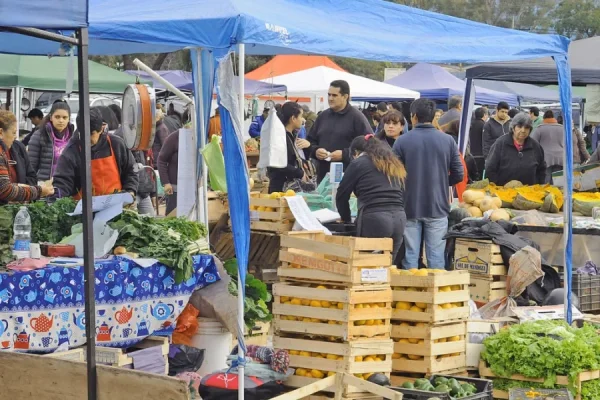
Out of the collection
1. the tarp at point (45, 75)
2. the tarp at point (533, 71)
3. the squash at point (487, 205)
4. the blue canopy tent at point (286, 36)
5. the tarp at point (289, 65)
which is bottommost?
the squash at point (487, 205)

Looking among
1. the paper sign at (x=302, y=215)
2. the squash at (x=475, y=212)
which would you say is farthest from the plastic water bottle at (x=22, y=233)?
the squash at (x=475, y=212)

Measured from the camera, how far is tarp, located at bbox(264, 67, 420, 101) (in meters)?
25.0

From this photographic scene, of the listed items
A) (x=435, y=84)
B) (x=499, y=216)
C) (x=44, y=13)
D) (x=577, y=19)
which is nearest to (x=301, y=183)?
(x=499, y=216)

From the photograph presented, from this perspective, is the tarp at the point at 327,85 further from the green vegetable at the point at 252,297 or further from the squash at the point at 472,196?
the green vegetable at the point at 252,297

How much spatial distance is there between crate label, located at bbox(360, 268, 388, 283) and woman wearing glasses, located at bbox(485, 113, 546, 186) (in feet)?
20.3

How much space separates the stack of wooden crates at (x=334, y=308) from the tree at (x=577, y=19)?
85.8 meters

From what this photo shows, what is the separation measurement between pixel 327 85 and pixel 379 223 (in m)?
17.2

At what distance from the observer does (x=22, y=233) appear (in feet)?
23.0

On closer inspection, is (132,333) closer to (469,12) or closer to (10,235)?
(10,235)

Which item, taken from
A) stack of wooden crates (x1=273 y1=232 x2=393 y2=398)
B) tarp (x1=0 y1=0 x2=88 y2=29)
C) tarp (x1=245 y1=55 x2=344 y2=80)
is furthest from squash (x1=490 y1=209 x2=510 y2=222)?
tarp (x1=245 y1=55 x2=344 y2=80)

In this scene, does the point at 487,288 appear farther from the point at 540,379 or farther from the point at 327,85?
the point at 327,85

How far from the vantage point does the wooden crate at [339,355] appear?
696 centimetres

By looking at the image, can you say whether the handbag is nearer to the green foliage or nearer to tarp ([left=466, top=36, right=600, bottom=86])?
tarp ([left=466, top=36, right=600, bottom=86])

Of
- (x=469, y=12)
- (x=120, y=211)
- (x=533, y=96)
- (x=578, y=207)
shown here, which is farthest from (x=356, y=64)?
(x=120, y=211)
